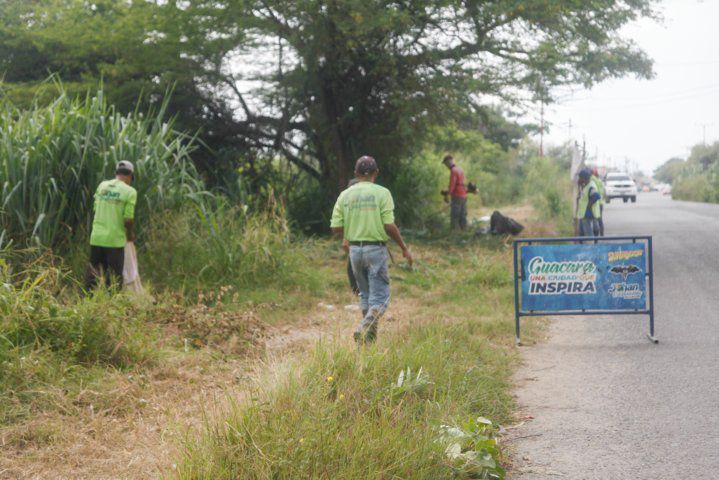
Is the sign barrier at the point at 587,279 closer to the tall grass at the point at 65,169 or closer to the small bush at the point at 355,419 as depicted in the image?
the small bush at the point at 355,419

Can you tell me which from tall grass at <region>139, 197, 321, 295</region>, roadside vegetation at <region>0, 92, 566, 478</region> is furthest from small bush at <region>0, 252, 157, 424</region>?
tall grass at <region>139, 197, 321, 295</region>

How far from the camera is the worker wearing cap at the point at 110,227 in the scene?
952 cm

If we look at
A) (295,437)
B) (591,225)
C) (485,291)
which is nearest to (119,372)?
(295,437)

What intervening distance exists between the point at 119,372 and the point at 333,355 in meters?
2.07

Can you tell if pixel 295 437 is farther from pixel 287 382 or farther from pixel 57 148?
pixel 57 148

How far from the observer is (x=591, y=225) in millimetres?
15242

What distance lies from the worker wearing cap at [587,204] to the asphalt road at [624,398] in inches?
142

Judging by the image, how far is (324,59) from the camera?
17.3 meters

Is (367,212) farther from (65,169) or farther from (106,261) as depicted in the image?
(65,169)

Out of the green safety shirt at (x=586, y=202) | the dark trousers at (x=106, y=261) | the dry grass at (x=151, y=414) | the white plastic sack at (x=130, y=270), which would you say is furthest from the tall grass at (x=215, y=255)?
the green safety shirt at (x=586, y=202)

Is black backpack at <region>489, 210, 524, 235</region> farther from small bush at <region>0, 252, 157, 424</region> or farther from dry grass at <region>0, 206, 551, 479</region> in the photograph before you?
small bush at <region>0, 252, 157, 424</region>

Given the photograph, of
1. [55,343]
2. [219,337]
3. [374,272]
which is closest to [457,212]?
[219,337]

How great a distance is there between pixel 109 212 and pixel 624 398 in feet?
19.6

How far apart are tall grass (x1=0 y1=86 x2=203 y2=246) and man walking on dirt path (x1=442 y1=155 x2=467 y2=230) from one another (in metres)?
7.93
